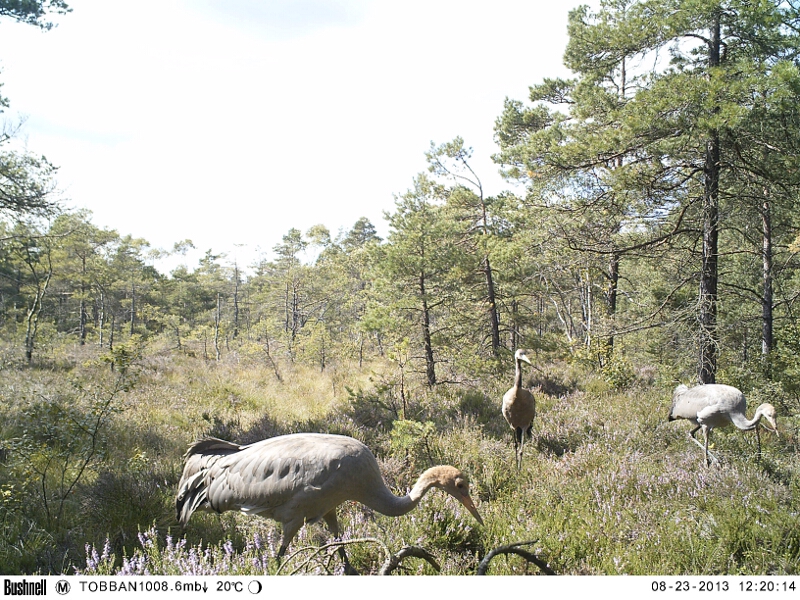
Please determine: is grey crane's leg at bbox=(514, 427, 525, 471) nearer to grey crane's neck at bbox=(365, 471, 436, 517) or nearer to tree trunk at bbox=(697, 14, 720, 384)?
grey crane's neck at bbox=(365, 471, 436, 517)

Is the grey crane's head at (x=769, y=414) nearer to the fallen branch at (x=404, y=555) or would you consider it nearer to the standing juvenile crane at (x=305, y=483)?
the standing juvenile crane at (x=305, y=483)

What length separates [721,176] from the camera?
768cm

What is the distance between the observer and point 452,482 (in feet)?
10.2

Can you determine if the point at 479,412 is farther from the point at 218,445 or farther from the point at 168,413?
the point at 168,413

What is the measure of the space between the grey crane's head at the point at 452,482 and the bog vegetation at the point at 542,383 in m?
0.51

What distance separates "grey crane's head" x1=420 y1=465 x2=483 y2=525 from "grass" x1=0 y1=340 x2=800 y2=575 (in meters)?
0.50

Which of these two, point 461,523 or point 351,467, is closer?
point 351,467

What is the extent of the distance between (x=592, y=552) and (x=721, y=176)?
7.61 meters

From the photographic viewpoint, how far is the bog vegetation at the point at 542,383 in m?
3.46

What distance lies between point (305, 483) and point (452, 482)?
44.8 inches

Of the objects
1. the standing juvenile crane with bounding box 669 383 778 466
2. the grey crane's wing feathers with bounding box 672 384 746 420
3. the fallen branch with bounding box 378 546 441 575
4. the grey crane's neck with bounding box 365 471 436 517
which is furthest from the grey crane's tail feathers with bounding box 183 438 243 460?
the grey crane's wing feathers with bounding box 672 384 746 420

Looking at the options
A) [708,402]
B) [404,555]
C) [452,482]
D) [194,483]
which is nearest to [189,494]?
[194,483]

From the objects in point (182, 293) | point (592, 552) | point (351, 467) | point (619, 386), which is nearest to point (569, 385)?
point (619, 386)

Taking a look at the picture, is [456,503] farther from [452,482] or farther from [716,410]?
[716,410]
